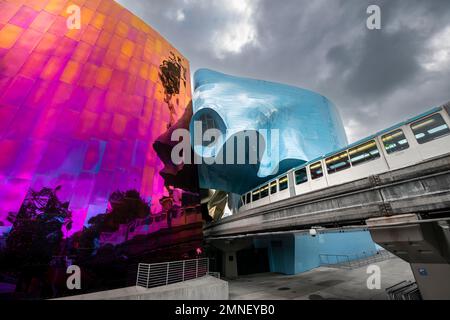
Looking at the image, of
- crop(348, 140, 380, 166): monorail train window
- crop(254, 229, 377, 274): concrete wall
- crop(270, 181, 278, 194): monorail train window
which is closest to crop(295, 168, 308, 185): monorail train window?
crop(270, 181, 278, 194): monorail train window

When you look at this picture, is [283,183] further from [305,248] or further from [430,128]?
[305,248]

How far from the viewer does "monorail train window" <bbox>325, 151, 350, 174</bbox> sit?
1079cm

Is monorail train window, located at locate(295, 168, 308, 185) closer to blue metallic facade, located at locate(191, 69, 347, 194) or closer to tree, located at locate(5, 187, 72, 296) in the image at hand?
blue metallic facade, located at locate(191, 69, 347, 194)

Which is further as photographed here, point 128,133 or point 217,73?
point 217,73

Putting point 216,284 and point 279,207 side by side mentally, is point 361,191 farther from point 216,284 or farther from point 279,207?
point 216,284

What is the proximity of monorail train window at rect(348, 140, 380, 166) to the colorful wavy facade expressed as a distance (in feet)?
49.4

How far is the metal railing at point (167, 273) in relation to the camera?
36.6 feet

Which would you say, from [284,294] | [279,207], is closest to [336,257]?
[284,294]

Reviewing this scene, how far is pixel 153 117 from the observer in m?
19.3

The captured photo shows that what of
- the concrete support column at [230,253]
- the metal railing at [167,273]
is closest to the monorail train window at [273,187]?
the metal railing at [167,273]

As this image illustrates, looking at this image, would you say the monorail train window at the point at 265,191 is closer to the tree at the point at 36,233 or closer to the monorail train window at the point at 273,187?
the monorail train window at the point at 273,187

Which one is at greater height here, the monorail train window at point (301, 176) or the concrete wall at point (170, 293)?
the monorail train window at point (301, 176)

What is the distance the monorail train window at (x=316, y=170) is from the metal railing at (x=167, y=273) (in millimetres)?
10404

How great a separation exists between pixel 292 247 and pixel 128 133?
73.1ft
